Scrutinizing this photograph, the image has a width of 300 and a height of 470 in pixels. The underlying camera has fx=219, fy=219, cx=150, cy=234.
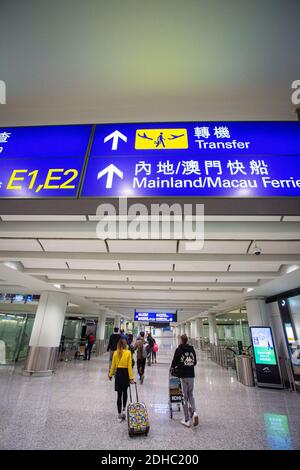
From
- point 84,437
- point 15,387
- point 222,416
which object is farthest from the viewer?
point 15,387

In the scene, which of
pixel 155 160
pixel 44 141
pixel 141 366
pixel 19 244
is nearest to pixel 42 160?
pixel 44 141

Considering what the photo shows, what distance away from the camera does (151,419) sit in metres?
4.62

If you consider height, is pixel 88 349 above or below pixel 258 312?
below

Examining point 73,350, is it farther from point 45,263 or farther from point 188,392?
point 188,392

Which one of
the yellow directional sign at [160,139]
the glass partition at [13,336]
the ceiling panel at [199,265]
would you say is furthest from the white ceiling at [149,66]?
the glass partition at [13,336]

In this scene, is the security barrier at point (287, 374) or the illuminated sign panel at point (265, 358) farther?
the illuminated sign panel at point (265, 358)

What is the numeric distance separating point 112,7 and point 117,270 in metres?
5.52

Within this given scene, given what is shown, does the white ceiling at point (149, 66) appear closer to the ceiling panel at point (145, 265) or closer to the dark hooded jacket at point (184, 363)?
the ceiling panel at point (145, 265)

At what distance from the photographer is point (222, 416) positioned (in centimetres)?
498

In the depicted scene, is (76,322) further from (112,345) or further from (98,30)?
(98,30)

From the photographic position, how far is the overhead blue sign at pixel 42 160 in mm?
2057

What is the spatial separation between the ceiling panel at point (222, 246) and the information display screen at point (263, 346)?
20.3 feet

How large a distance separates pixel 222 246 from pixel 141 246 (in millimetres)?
1688
